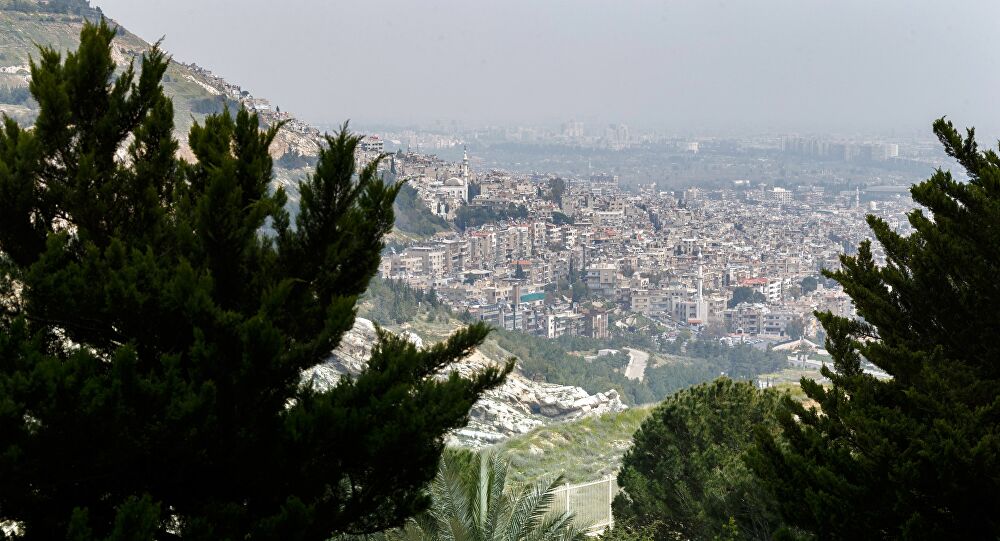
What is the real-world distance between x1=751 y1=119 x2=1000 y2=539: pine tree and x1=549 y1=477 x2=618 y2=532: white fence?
3818mm

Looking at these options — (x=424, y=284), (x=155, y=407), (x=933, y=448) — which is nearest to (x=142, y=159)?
(x=155, y=407)

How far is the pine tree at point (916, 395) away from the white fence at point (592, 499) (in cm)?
382

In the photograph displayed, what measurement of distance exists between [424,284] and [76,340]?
7154cm

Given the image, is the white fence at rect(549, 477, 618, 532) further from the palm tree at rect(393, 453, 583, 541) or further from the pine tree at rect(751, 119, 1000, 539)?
the pine tree at rect(751, 119, 1000, 539)

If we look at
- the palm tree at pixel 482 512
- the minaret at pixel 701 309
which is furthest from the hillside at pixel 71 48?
the palm tree at pixel 482 512

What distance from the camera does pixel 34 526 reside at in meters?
4.29

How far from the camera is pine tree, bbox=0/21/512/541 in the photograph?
13.9 ft

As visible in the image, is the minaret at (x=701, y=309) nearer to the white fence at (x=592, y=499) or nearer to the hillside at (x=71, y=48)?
the hillside at (x=71, y=48)

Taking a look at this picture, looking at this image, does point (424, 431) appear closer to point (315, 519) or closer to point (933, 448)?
point (315, 519)

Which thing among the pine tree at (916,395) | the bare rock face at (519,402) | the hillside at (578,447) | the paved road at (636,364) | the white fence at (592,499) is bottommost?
the paved road at (636,364)

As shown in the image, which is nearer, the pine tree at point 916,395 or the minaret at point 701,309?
the pine tree at point 916,395

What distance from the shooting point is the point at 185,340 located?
4867 millimetres

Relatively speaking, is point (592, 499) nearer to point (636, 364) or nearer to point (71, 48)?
point (636, 364)

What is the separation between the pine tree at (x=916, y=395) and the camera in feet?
16.7
